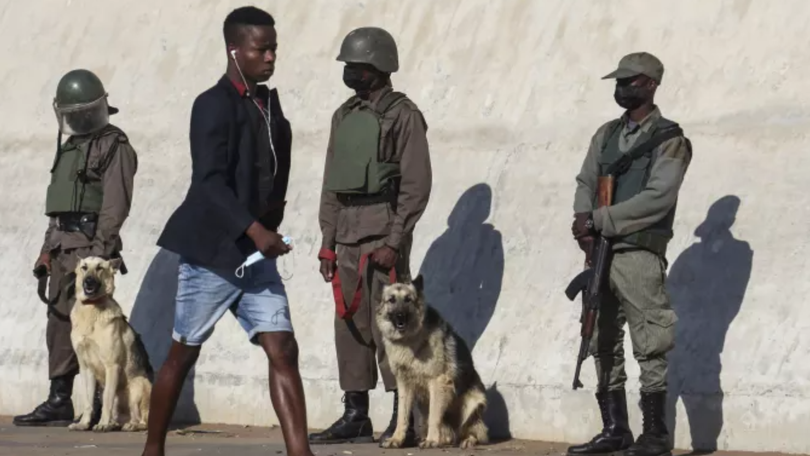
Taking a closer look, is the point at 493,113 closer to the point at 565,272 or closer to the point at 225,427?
the point at 565,272

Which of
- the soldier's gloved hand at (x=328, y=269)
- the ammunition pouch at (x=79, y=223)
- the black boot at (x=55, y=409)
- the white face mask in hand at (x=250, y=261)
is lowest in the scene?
the black boot at (x=55, y=409)

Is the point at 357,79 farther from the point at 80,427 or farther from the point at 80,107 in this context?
the point at 80,427

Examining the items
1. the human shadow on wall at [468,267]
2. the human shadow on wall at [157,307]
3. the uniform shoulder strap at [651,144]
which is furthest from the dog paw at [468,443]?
the human shadow on wall at [157,307]

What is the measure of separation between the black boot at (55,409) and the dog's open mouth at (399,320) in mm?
3400

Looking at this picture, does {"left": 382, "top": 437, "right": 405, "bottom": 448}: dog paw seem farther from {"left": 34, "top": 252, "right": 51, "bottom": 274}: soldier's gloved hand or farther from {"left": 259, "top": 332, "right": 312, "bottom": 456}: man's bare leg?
{"left": 34, "top": 252, "right": 51, "bottom": 274}: soldier's gloved hand

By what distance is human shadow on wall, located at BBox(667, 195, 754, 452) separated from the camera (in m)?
9.91

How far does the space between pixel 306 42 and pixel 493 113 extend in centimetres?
238

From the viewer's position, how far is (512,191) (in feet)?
38.4

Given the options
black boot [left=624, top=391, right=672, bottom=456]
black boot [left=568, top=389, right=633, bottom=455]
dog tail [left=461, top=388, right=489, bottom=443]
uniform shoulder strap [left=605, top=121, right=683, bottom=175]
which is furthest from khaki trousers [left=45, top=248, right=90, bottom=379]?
black boot [left=624, top=391, right=672, bottom=456]

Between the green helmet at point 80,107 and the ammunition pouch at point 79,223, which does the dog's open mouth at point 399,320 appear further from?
the green helmet at point 80,107

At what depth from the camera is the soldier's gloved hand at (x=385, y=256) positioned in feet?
34.7

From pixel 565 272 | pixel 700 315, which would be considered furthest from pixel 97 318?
pixel 700 315

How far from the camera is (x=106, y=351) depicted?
40.8 feet

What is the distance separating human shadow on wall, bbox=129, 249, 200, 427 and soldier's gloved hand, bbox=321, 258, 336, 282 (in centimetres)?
280
